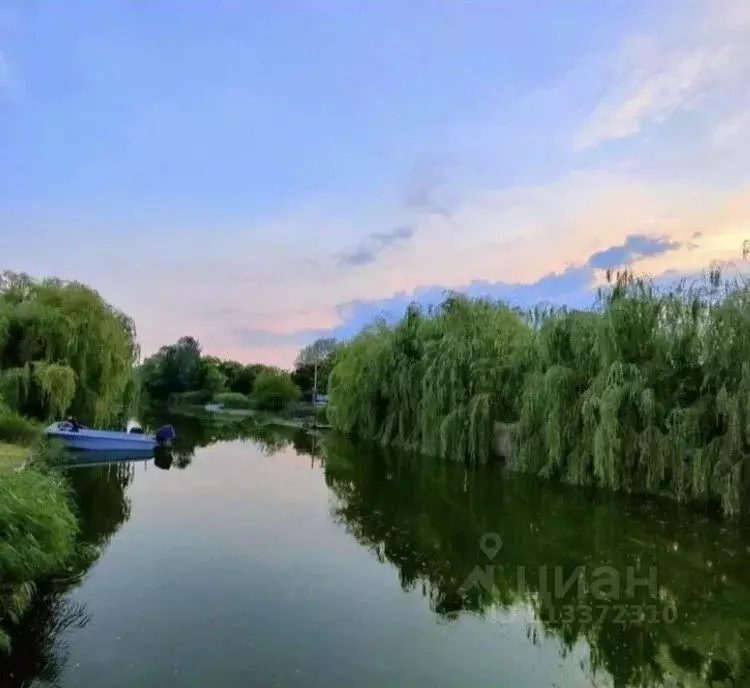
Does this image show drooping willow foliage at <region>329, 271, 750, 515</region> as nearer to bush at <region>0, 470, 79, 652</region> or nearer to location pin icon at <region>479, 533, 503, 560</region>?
location pin icon at <region>479, 533, 503, 560</region>

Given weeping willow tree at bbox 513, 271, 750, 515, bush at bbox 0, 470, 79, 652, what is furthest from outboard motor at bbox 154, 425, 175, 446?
bush at bbox 0, 470, 79, 652

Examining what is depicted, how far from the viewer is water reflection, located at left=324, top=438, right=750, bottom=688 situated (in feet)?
18.3

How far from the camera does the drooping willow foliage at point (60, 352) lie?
15.9 metres

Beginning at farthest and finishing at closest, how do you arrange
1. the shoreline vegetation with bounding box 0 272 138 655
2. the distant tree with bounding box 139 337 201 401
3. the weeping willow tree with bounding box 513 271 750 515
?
the distant tree with bounding box 139 337 201 401
the shoreline vegetation with bounding box 0 272 138 655
the weeping willow tree with bounding box 513 271 750 515

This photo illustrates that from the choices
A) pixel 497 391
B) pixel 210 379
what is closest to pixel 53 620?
pixel 497 391

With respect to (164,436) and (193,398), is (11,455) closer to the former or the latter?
(164,436)

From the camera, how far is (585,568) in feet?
25.3

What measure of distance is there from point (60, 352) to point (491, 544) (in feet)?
41.8

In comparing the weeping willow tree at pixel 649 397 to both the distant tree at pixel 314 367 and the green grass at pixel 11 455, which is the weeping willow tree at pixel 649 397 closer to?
the green grass at pixel 11 455

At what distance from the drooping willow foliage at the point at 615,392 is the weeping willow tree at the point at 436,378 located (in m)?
0.05

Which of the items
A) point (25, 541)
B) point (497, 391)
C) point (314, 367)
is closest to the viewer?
point (25, 541)

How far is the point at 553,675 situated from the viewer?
5047 millimetres

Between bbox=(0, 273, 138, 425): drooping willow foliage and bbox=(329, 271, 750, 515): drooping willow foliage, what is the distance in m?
8.94

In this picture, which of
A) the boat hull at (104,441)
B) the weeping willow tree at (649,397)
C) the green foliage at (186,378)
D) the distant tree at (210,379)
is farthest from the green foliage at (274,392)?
the weeping willow tree at (649,397)
